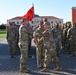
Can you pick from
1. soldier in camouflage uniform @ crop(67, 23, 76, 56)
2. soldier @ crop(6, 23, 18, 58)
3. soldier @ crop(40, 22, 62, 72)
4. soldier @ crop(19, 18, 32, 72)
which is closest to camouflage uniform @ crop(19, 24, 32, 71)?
soldier @ crop(19, 18, 32, 72)

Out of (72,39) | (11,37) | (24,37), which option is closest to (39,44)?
(24,37)

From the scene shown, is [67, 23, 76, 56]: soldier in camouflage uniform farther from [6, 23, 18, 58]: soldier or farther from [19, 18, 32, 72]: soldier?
[19, 18, 32, 72]: soldier

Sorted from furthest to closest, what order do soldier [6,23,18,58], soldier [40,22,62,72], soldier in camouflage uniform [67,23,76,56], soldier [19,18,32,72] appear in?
soldier in camouflage uniform [67,23,76,56], soldier [6,23,18,58], soldier [19,18,32,72], soldier [40,22,62,72]

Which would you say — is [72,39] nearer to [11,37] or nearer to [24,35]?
[11,37]

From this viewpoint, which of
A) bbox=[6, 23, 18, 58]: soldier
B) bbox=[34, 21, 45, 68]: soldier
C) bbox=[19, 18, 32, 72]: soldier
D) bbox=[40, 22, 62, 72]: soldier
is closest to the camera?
bbox=[40, 22, 62, 72]: soldier

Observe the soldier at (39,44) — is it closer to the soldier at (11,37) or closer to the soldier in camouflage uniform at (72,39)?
the soldier at (11,37)

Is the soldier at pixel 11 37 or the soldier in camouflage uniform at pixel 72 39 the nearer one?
the soldier at pixel 11 37

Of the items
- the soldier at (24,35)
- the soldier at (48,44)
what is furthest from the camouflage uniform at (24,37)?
the soldier at (48,44)

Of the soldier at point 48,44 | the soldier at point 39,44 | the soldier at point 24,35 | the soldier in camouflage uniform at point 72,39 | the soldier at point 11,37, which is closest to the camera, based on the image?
the soldier at point 48,44

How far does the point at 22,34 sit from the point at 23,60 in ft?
3.12

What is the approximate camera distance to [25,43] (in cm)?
1066

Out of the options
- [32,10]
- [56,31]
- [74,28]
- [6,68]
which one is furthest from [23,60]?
[74,28]

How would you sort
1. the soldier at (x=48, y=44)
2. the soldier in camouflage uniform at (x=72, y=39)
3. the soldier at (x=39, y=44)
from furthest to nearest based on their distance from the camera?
the soldier in camouflage uniform at (x=72, y=39) < the soldier at (x=39, y=44) < the soldier at (x=48, y=44)

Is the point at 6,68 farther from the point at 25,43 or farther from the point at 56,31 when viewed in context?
the point at 56,31
